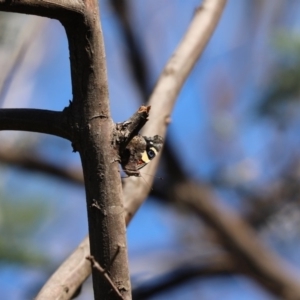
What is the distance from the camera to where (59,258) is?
3703 millimetres

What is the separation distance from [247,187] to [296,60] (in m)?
1.18

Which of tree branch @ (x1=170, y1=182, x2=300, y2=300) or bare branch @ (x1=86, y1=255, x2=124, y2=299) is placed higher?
tree branch @ (x1=170, y1=182, x2=300, y2=300)

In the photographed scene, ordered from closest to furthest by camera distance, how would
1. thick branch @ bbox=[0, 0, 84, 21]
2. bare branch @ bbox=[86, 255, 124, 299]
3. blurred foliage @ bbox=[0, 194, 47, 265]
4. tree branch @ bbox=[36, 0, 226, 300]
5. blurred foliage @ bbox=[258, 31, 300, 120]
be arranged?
thick branch @ bbox=[0, 0, 84, 21] → bare branch @ bbox=[86, 255, 124, 299] → tree branch @ bbox=[36, 0, 226, 300] → blurred foliage @ bbox=[0, 194, 47, 265] → blurred foliage @ bbox=[258, 31, 300, 120]

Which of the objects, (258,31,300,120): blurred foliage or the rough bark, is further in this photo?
(258,31,300,120): blurred foliage

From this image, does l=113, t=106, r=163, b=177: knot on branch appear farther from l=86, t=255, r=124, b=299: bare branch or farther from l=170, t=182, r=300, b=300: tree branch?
l=170, t=182, r=300, b=300: tree branch

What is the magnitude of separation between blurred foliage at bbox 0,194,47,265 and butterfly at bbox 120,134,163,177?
201 centimetres

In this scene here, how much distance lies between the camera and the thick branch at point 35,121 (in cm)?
89

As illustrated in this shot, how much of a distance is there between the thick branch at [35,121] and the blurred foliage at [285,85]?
7.37 ft

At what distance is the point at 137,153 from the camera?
96 centimetres

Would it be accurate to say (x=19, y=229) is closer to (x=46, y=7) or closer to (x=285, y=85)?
(x=285, y=85)

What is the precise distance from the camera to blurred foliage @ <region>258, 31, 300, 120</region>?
9.96 feet

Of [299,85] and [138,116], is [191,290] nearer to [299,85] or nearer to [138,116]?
[299,85]

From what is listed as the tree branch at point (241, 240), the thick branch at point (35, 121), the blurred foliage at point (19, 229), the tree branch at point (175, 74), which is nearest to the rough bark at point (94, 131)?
the thick branch at point (35, 121)

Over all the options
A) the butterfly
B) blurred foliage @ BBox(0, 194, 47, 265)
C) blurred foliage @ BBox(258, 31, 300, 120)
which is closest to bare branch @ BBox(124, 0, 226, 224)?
the butterfly
